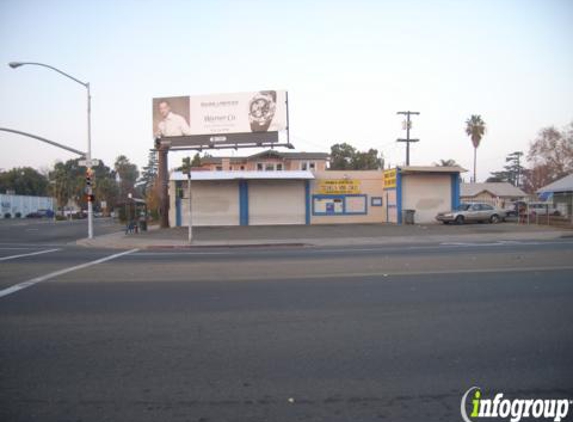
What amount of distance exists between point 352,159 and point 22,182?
258 feet

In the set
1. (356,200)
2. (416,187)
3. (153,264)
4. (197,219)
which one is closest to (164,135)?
(197,219)

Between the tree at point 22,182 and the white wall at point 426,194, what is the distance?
3519 inches

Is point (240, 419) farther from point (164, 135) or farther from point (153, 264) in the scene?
point (164, 135)

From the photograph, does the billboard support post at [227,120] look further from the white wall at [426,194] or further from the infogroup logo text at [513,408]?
the infogroup logo text at [513,408]

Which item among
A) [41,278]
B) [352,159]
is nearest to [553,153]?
[352,159]

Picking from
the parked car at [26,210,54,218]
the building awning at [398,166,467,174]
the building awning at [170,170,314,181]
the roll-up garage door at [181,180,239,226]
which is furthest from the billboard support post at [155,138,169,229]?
the parked car at [26,210,54,218]

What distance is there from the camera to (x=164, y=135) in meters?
35.7

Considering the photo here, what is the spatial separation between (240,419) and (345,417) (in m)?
0.94

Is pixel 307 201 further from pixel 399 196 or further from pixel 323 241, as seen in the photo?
pixel 323 241

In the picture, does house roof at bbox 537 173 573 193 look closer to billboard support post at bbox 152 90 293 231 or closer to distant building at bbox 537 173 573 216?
distant building at bbox 537 173 573 216

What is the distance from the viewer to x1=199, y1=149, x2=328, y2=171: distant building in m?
51.9

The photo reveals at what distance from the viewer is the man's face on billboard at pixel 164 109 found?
35750 mm

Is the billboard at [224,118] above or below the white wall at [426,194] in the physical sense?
above

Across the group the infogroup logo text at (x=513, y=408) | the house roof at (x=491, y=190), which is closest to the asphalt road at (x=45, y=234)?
the infogroup logo text at (x=513, y=408)
